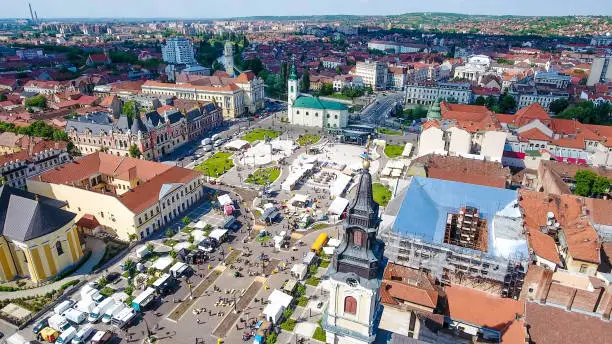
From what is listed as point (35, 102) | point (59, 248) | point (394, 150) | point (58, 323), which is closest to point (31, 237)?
point (59, 248)

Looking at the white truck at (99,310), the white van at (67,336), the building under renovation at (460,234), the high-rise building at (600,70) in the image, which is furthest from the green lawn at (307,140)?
the high-rise building at (600,70)

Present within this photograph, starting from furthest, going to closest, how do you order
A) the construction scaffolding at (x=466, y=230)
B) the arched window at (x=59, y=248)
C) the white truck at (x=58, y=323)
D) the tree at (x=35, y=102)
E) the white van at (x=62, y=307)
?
1. the tree at (x=35, y=102)
2. the arched window at (x=59, y=248)
3. the construction scaffolding at (x=466, y=230)
4. the white van at (x=62, y=307)
5. the white truck at (x=58, y=323)

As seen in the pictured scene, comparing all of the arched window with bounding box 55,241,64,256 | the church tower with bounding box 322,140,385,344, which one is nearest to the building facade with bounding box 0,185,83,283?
the arched window with bounding box 55,241,64,256

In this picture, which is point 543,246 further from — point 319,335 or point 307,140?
point 307,140

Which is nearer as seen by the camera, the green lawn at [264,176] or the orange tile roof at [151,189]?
the orange tile roof at [151,189]

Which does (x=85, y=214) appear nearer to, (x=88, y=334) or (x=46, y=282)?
(x=46, y=282)

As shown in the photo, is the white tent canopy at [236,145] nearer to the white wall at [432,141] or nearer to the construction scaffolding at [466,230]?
the white wall at [432,141]

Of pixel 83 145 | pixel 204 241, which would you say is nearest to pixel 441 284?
pixel 204 241

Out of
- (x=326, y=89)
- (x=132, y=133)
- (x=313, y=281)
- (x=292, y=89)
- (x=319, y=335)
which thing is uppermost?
(x=292, y=89)
